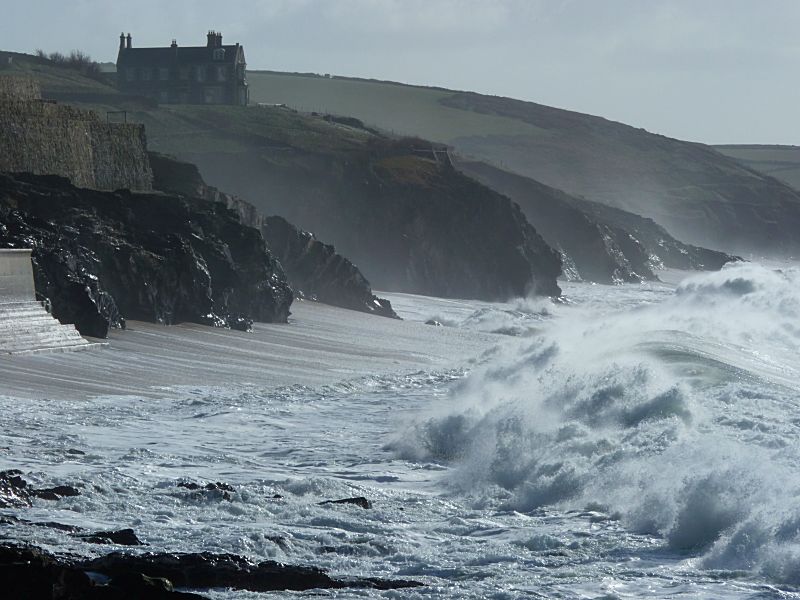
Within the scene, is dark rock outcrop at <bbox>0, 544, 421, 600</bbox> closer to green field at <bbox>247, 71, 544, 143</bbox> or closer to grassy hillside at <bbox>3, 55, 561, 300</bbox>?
grassy hillside at <bbox>3, 55, 561, 300</bbox>

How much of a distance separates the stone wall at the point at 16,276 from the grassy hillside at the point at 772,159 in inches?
5573

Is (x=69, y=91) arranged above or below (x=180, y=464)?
above

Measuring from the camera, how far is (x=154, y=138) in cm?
7256

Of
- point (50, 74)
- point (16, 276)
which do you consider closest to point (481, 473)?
point (16, 276)

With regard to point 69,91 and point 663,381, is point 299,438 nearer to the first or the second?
point 663,381

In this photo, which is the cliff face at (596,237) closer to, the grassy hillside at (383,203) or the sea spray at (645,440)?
the grassy hillside at (383,203)

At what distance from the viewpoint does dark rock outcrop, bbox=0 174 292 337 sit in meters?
28.3

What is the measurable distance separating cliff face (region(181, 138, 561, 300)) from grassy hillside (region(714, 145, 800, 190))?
9957 centimetres

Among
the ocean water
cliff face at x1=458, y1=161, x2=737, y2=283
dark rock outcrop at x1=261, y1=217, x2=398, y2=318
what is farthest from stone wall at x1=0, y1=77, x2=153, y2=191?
cliff face at x1=458, y1=161, x2=737, y2=283

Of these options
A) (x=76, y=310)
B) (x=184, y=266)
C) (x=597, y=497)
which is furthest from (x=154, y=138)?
(x=597, y=497)

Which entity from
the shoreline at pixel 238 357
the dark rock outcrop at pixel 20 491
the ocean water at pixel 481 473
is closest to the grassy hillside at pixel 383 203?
the shoreline at pixel 238 357

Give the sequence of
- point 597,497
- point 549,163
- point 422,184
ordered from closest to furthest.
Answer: point 597,497, point 422,184, point 549,163

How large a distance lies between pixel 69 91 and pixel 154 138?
9.38 meters

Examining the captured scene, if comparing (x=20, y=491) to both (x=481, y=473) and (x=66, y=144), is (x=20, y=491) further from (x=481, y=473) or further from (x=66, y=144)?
(x=66, y=144)
